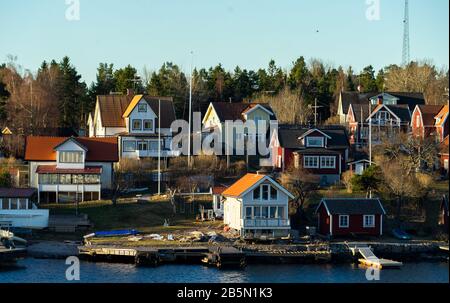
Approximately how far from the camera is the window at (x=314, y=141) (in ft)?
173

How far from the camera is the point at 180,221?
42875 millimetres

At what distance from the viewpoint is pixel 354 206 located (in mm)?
42188

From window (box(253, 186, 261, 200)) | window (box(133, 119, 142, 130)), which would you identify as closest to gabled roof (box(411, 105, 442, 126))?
window (box(133, 119, 142, 130))

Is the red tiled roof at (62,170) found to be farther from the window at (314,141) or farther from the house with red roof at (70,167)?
the window at (314,141)

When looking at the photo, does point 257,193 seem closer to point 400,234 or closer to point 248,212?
point 248,212

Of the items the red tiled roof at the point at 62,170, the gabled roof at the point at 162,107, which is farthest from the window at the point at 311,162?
the red tiled roof at the point at 62,170

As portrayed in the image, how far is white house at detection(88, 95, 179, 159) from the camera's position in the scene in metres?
55.7

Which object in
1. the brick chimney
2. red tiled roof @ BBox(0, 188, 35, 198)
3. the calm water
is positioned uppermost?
the brick chimney

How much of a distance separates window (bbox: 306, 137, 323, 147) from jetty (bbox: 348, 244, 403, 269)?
13.9 m

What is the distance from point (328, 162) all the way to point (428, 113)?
1025 cm

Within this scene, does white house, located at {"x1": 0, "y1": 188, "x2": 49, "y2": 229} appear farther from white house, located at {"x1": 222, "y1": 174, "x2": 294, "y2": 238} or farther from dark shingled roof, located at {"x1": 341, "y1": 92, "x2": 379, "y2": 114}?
dark shingled roof, located at {"x1": 341, "y1": 92, "x2": 379, "y2": 114}

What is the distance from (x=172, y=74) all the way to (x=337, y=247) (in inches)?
1422
